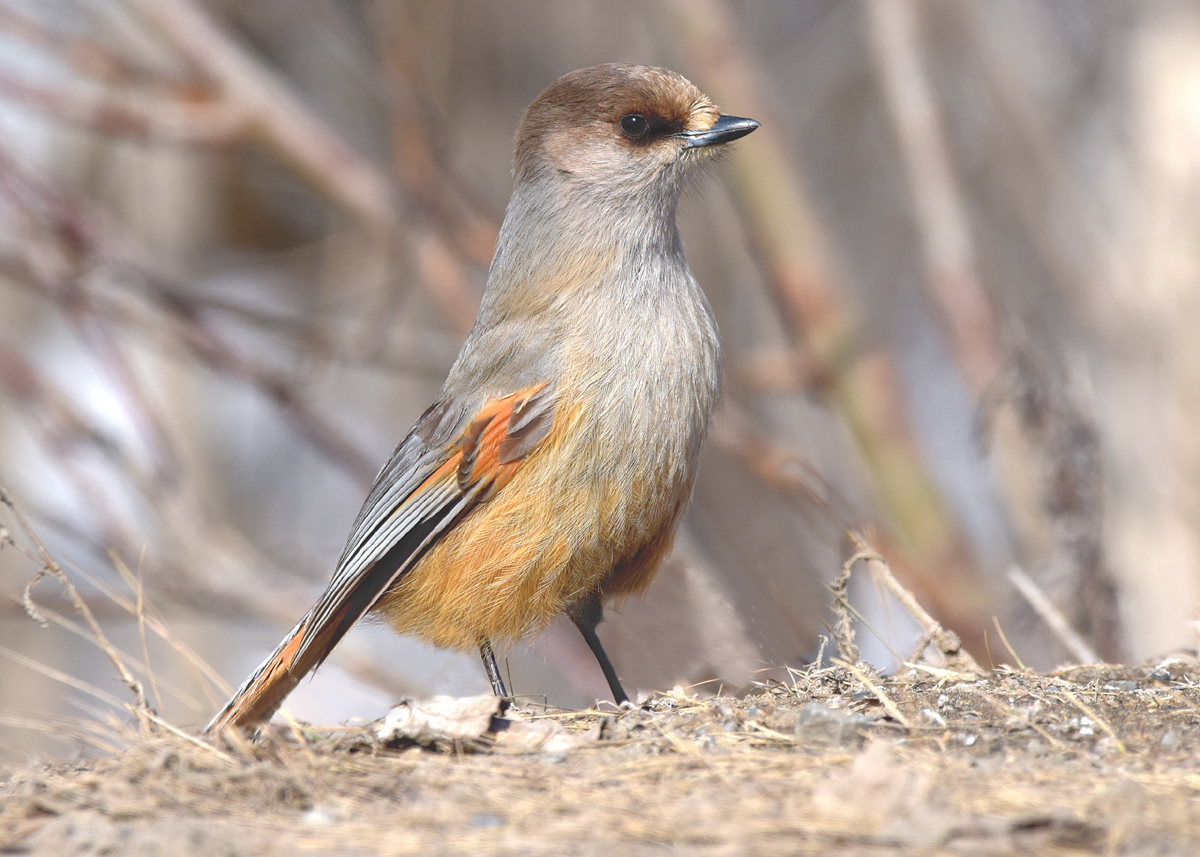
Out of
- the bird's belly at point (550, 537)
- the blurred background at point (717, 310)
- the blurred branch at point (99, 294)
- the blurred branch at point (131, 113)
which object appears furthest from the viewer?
the blurred branch at point (131, 113)

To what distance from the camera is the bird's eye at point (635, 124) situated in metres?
3.99

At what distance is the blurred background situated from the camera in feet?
15.9

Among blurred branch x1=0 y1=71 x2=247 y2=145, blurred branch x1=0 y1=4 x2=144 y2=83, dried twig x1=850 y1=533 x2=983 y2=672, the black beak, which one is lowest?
dried twig x1=850 y1=533 x2=983 y2=672

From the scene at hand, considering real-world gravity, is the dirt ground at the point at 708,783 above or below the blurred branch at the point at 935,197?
below

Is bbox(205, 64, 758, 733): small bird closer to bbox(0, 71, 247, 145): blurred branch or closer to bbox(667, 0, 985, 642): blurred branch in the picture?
bbox(667, 0, 985, 642): blurred branch

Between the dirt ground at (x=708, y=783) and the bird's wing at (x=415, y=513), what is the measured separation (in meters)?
0.65

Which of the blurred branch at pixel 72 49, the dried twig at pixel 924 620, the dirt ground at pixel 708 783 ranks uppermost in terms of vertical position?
the blurred branch at pixel 72 49

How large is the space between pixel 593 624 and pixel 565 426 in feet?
2.55

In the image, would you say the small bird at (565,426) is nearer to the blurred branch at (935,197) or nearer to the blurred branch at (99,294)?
the blurred branch at (99,294)

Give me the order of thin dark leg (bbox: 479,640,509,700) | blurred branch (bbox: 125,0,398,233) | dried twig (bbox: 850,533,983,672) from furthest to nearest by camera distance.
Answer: blurred branch (bbox: 125,0,398,233) < thin dark leg (bbox: 479,640,509,700) < dried twig (bbox: 850,533,983,672)

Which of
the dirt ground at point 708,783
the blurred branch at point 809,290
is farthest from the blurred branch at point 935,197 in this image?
the dirt ground at point 708,783

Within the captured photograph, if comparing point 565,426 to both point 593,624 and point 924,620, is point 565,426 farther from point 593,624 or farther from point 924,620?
point 924,620

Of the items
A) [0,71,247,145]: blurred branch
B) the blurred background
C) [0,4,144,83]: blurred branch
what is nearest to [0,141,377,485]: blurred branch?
the blurred background

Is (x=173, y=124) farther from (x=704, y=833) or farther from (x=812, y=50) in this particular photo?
(x=812, y=50)
